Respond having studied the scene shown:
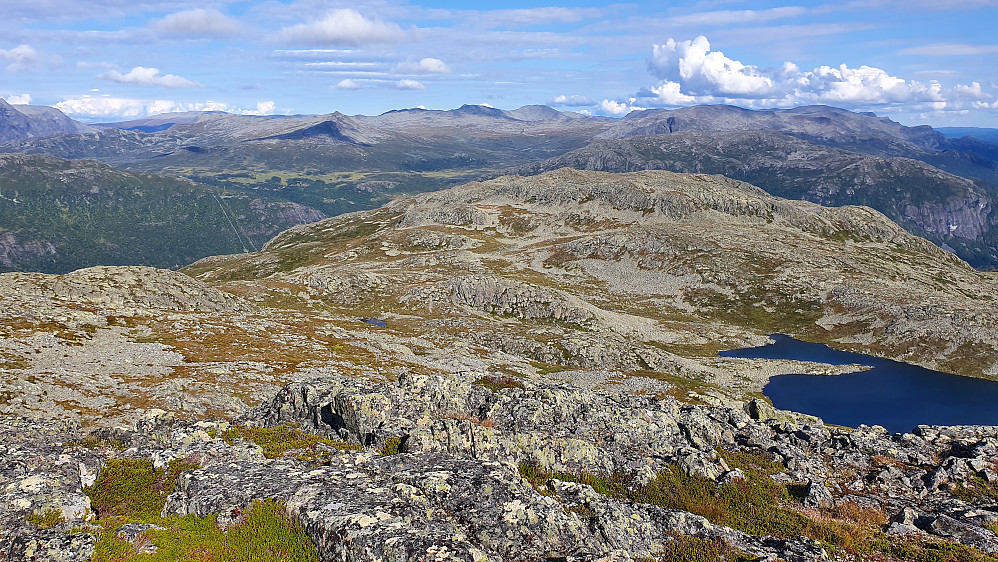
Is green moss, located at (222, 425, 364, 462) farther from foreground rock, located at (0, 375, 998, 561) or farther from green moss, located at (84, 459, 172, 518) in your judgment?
green moss, located at (84, 459, 172, 518)

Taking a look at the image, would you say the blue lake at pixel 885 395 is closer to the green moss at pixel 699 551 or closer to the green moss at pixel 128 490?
the green moss at pixel 699 551

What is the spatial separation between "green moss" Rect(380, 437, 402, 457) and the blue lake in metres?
102

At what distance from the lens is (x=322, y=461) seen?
92.4 feet

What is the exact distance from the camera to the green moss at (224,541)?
18.8 metres

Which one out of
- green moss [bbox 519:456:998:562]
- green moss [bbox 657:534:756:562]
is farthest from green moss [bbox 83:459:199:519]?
green moss [bbox 657:534:756:562]

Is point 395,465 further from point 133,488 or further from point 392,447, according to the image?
point 133,488

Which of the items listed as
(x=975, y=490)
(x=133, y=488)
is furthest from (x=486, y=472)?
(x=975, y=490)

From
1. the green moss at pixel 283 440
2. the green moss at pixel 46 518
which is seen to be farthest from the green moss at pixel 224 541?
the green moss at pixel 283 440

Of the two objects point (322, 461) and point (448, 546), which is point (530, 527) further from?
point (322, 461)

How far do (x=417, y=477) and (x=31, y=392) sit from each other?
44.1 metres

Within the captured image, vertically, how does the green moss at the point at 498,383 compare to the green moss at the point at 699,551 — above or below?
below

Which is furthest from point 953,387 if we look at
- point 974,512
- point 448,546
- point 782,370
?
point 448,546

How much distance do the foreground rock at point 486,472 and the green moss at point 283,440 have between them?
3.44 ft

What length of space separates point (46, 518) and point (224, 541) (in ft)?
24.1
